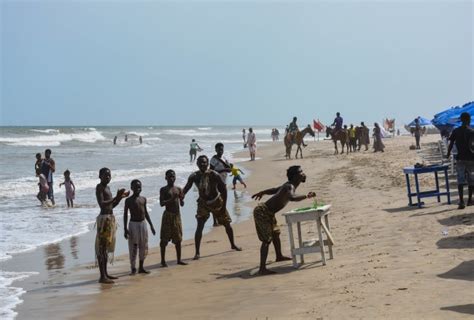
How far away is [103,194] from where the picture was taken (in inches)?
351

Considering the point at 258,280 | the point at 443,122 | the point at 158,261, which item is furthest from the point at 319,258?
the point at 443,122

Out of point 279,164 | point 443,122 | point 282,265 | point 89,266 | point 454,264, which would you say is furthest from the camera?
point 279,164

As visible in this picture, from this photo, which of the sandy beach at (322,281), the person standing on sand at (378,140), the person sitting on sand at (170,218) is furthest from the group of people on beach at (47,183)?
the person standing on sand at (378,140)

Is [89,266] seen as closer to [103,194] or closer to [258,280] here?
[103,194]

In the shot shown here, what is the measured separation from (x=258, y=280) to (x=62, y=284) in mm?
2939

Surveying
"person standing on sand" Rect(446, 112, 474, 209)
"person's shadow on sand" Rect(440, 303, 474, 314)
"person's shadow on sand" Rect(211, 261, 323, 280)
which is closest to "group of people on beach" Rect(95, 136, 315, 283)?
"person's shadow on sand" Rect(211, 261, 323, 280)

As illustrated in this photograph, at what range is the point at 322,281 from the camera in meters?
7.49

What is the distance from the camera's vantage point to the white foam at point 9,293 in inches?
296

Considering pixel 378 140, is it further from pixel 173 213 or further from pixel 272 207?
pixel 272 207

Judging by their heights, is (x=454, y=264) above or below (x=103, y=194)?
below

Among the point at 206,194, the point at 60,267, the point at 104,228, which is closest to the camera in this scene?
the point at 104,228

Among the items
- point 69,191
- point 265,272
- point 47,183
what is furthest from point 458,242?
point 47,183

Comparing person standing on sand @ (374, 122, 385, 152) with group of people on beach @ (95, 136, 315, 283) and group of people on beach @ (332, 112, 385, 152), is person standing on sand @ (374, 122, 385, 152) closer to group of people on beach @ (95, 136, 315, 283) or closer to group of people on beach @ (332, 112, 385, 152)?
group of people on beach @ (332, 112, 385, 152)

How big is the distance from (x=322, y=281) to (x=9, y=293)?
426 centimetres
